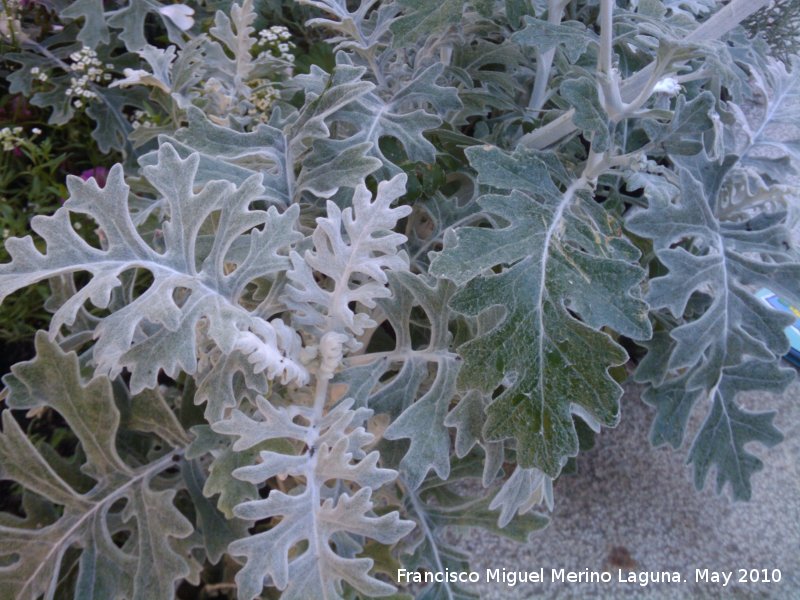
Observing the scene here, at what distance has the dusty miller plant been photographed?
679 mm

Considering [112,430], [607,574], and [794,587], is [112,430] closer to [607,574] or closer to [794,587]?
[607,574]

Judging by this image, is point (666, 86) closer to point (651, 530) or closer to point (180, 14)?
point (651, 530)

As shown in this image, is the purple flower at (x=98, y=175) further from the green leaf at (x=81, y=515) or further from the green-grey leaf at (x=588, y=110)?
the green-grey leaf at (x=588, y=110)

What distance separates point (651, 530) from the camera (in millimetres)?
1146

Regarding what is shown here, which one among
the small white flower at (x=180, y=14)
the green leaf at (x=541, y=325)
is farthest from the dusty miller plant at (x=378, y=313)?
the small white flower at (x=180, y=14)

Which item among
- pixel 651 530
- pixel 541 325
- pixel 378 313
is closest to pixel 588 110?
pixel 541 325

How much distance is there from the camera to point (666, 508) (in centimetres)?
117

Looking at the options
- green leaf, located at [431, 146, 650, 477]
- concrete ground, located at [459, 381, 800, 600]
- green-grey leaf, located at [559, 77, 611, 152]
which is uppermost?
green-grey leaf, located at [559, 77, 611, 152]

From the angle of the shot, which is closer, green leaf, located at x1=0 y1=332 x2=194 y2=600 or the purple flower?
green leaf, located at x1=0 y1=332 x2=194 y2=600

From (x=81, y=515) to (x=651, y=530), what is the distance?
0.92m

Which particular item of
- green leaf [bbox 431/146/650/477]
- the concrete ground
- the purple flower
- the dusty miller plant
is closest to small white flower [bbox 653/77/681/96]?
the dusty miller plant

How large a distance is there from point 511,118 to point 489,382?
570 mm

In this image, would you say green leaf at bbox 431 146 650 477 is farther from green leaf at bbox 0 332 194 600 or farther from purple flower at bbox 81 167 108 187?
purple flower at bbox 81 167 108 187

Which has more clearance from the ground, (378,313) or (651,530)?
(378,313)
